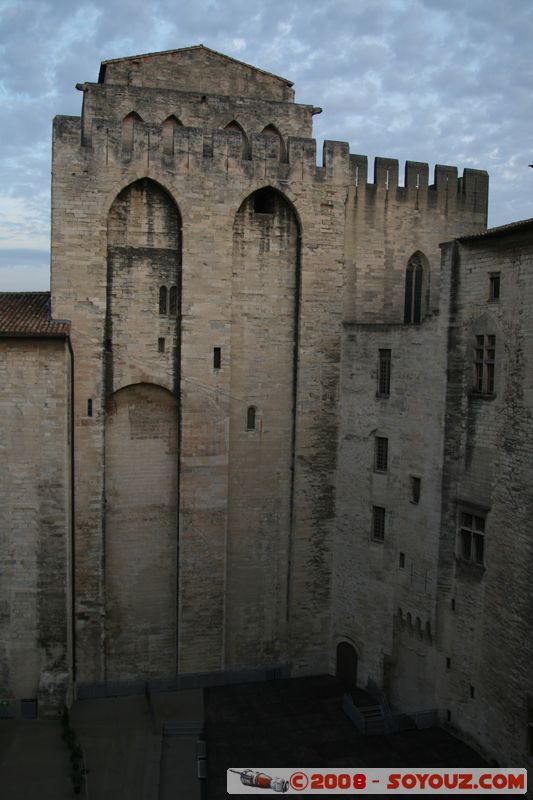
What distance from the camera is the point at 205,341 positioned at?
74.4ft

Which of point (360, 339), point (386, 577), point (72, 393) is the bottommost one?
point (386, 577)

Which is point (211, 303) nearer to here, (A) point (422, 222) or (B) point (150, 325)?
(B) point (150, 325)

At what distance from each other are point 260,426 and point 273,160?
26.7 feet

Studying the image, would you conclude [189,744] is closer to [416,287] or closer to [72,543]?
[72,543]

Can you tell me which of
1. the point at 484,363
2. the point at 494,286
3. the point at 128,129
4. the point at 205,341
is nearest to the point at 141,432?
the point at 205,341

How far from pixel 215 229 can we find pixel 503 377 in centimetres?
961

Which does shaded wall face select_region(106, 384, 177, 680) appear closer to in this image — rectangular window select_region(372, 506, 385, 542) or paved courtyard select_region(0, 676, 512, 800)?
paved courtyard select_region(0, 676, 512, 800)

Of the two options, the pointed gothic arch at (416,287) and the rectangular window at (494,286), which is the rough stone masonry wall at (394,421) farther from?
the rectangular window at (494,286)

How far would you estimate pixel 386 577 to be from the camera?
73.3 ft

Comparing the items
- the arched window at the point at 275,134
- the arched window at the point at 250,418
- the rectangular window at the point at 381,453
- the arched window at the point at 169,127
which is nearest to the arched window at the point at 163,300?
the arched window at the point at 250,418

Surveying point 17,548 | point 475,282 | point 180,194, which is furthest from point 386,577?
point 180,194

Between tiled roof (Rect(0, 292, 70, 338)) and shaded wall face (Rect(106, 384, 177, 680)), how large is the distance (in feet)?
9.62

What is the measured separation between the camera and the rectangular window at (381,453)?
22391mm

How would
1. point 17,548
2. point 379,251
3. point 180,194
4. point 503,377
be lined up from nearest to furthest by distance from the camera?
point 503,377 → point 17,548 → point 180,194 → point 379,251
